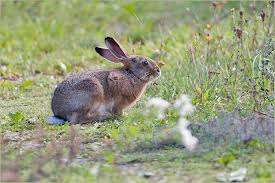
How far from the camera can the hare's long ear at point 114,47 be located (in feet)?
27.9

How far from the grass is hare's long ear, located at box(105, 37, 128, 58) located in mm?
349

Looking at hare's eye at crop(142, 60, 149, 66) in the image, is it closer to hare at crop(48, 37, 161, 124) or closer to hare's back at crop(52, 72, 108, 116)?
hare at crop(48, 37, 161, 124)

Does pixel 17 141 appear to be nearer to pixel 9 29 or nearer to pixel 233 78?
pixel 233 78

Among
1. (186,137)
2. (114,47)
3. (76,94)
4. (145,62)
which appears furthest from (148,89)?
(186,137)

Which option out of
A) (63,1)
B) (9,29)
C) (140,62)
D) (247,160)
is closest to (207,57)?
(140,62)

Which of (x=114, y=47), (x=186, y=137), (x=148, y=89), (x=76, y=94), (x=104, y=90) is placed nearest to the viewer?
(x=186, y=137)

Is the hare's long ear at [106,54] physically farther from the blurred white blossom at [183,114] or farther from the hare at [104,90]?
the blurred white blossom at [183,114]

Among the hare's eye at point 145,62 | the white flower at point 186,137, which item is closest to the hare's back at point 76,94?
the hare's eye at point 145,62

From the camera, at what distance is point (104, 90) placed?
813cm

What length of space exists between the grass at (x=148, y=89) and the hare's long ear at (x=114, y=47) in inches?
13.8

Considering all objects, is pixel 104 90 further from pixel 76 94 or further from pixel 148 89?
pixel 148 89

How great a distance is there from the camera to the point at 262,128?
614 cm

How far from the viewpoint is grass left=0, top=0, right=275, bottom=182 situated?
5785 millimetres

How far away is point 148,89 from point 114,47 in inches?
31.5
